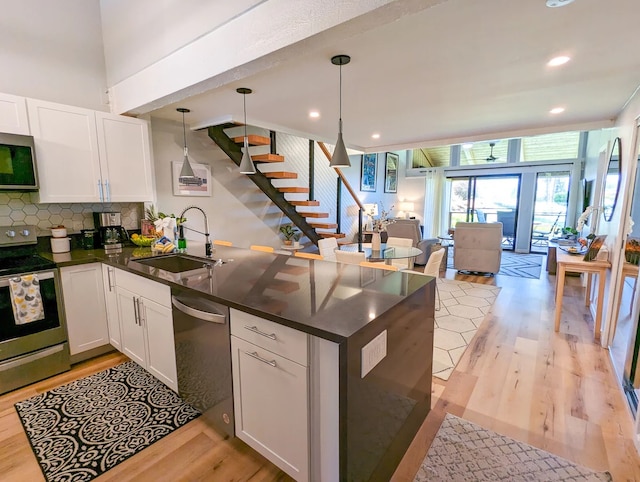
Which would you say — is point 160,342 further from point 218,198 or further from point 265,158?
point 265,158

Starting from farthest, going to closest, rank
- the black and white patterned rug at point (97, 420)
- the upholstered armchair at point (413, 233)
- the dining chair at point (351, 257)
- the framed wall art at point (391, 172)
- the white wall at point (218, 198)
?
the framed wall art at point (391, 172) → the upholstered armchair at point (413, 233) → the white wall at point (218, 198) → the dining chair at point (351, 257) → the black and white patterned rug at point (97, 420)

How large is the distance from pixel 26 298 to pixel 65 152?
126 centimetres

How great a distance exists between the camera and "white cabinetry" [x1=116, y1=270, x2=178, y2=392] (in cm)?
201

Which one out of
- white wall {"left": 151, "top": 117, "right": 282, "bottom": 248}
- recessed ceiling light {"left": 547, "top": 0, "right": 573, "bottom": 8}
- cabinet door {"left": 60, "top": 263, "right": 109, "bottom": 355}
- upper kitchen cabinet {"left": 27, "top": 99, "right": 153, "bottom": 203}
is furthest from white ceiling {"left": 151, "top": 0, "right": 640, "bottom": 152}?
cabinet door {"left": 60, "top": 263, "right": 109, "bottom": 355}

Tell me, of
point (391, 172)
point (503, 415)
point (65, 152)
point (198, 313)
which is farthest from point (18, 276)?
point (391, 172)

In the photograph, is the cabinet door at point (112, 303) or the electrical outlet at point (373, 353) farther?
the cabinet door at point (112, 303)

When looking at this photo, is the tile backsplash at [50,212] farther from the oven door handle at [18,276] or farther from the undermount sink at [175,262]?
the undermount sink at [175,262]

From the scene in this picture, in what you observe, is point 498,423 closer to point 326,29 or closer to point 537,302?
point 326,29

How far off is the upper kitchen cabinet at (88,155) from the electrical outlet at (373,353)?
2924mm

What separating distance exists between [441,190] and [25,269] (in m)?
9.01

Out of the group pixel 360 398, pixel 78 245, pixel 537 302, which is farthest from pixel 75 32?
pixel 537 302

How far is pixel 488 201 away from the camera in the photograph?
28.2 feet

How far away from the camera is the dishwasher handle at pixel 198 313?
159 cm

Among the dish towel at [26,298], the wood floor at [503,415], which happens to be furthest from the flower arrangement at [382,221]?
the dish towel at [26,298]
